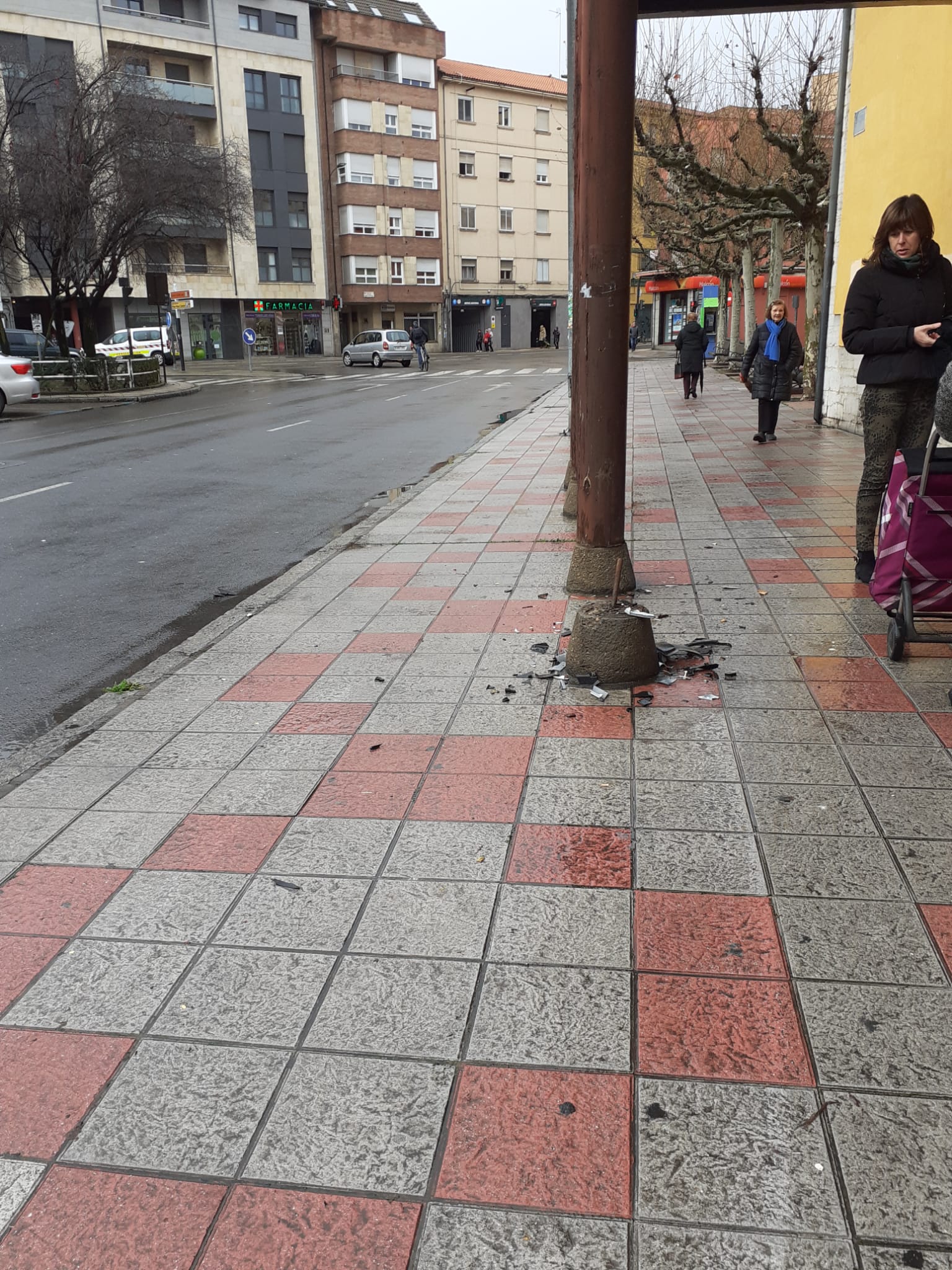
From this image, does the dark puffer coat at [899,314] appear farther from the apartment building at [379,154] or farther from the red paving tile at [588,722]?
the apartment building at [379,154]

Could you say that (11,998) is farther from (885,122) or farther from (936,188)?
(885,122)

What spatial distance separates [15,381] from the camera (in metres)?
23.6

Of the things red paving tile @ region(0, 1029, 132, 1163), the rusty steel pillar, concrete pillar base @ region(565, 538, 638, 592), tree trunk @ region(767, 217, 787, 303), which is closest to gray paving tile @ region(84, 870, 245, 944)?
red paving tile @ region(0, 1029, 132, 1163)

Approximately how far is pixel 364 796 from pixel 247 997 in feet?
3.84

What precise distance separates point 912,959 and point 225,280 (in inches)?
2165

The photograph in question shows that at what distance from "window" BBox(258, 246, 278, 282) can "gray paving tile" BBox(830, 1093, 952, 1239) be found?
2227 inches

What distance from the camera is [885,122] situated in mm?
12336

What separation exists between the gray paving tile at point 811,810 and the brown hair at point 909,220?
10.1 ft

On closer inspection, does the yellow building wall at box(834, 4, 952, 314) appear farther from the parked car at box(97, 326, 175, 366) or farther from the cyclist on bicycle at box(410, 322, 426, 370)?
the parked car at box(97, 326, 175, 366)

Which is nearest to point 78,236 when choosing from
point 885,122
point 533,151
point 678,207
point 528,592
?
point 678,207

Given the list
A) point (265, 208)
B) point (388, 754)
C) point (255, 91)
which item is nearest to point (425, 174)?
point (265, 208)

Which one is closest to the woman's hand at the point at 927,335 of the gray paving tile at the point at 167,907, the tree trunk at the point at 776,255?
the gray paving tile at the point at 167,907

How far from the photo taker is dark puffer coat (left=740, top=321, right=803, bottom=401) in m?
12.9

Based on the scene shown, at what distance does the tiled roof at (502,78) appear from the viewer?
199 feet
